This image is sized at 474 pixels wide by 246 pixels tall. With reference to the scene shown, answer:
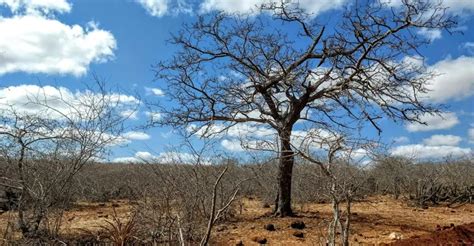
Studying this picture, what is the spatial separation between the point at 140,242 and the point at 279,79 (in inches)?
229

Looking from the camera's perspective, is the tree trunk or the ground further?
the tree trunk

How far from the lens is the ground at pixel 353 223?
428 inches

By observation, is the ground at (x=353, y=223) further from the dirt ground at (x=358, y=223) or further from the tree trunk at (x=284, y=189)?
the tree trunk at (x=284, y=189)

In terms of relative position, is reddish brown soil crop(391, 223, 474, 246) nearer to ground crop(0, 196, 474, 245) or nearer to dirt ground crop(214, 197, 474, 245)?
ground crop(0, 196, 474, 245)

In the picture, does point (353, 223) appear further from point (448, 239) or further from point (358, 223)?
point (448, 239)

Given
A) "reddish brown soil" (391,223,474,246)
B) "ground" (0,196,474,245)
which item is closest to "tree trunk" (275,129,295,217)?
"ground" (0,196,474,245)

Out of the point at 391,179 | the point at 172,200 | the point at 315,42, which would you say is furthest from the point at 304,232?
the point at 391,179

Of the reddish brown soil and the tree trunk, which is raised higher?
the tree trunk

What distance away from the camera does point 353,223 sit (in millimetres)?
12734

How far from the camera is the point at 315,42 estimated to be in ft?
43.9

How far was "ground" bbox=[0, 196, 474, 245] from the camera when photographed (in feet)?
35.6

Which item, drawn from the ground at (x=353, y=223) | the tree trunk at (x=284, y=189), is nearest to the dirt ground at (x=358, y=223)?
the ground at (x=353, y=223)

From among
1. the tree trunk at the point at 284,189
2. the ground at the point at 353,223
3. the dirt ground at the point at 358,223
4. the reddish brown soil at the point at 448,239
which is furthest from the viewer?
the tree trunk at the point at 284,189

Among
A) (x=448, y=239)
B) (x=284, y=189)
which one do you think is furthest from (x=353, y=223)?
(x=448, y=239)
